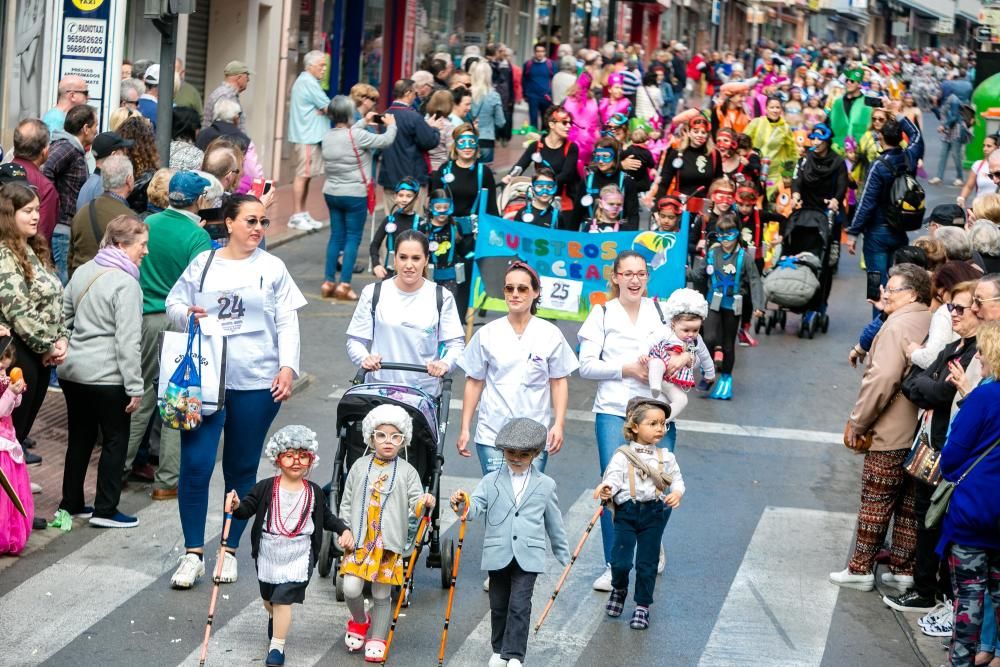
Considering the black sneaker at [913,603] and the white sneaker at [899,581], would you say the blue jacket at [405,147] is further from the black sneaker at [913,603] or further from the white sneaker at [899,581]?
the black sneaker at [913,603]

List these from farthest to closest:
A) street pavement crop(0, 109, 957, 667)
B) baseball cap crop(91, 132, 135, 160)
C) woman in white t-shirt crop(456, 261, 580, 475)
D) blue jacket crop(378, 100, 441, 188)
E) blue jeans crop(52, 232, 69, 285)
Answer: blue jacket crop(378, 100, 441, 188), blue jeans crop(52, 232, 69, 285), baseball cap crop(91, 132, 135, 160), woman in white t-shirt crop(456, 261, 580, 475), street pavement crop(0, 109, 957, 667)

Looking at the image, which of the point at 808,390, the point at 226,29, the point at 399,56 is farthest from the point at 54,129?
the point at 399,56

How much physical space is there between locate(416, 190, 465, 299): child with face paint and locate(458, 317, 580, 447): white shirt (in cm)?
548

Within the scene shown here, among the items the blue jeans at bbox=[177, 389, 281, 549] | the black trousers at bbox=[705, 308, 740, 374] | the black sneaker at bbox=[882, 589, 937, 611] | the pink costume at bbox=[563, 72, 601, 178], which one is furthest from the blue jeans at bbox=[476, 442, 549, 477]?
the pink costume at bbox=[563, 72, 601, 178]

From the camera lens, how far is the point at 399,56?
32.4 m

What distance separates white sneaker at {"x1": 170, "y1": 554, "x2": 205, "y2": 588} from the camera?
8266 millimetres

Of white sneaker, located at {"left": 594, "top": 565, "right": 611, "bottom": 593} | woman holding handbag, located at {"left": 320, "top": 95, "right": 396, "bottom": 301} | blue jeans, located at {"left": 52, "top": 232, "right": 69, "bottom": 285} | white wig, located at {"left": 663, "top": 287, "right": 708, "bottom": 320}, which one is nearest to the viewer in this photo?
white sneaker, located at {"left": 594, "top": 565, "right": 611, "bottom": 593}

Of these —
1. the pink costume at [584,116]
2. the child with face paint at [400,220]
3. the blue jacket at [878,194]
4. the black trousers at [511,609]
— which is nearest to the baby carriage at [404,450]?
the black trousers at [511,609]

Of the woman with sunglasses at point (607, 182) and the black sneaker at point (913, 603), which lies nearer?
the black sneaker at point (913, 603)

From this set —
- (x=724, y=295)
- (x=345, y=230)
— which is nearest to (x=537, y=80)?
(x=345, y=230)

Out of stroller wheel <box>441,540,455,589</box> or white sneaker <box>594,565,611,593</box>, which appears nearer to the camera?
stroller wheel <box>441,540,455,589</box>

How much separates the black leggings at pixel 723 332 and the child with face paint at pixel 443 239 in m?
2.29

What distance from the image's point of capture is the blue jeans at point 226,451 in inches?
324

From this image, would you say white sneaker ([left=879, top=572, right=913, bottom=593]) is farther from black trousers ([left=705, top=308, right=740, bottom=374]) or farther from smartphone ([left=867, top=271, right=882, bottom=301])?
smartphone ([left=867, top=271, right=882, bottom=301])
